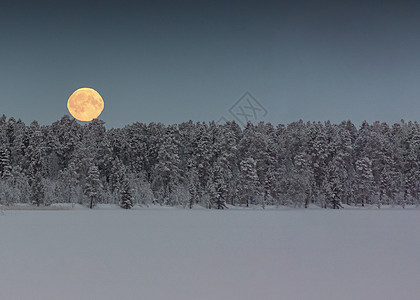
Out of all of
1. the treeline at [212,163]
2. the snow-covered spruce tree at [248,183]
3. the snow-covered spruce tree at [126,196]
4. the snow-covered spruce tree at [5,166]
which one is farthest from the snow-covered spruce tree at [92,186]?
the snow-covered spruce tree at [248,183]

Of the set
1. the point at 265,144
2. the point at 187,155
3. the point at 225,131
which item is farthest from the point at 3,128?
the point at 265,144

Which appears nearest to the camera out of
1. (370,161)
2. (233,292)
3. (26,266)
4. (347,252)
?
(233,292)

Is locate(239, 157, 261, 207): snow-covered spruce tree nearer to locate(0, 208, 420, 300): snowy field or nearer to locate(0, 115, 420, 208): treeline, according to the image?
locate(0, 115, 420, 208): treeline

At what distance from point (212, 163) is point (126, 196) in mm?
14287

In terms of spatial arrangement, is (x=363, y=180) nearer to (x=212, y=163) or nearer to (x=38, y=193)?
(x=212, y=163)

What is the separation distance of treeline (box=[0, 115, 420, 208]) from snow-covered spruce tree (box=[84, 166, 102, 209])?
12 centimetres

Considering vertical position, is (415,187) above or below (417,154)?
below

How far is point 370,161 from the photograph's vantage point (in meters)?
52.5

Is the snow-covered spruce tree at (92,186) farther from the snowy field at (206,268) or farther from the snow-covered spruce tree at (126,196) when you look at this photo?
the snowy field at (206,268)

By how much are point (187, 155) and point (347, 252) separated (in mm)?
42968

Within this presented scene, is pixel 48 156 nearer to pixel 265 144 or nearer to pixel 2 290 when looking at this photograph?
pixel 265 144

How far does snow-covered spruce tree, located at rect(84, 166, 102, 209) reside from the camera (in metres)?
43.0

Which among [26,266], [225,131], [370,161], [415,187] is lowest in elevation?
[26,266]

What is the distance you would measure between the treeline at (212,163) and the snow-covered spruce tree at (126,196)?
0.12 meters
